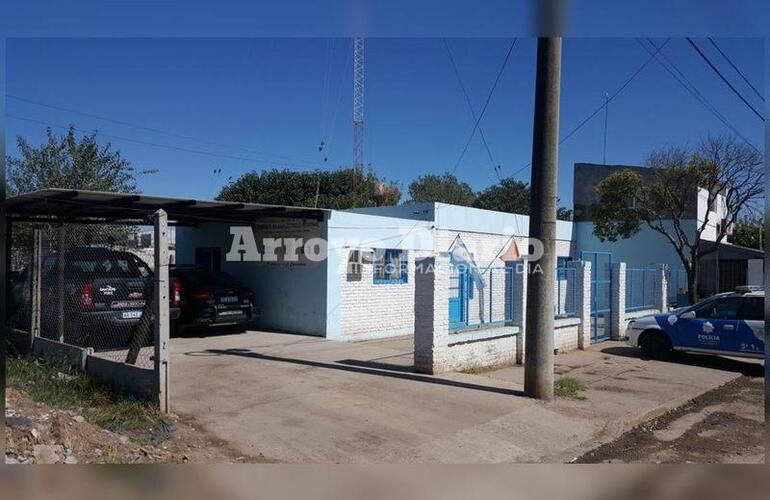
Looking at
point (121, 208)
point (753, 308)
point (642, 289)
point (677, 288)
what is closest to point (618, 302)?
point (642, 289)

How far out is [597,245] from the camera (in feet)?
82.8

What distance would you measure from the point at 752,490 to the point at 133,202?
32.3ft

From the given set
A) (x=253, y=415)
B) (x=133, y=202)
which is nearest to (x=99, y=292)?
(x=133, y=202)

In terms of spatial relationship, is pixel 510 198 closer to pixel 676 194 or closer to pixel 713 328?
pixel 676 194

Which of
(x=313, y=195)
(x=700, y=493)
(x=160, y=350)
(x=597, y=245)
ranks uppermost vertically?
(x=313, y=195)

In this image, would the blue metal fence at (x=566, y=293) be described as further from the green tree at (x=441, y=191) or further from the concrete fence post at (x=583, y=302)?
the green tree at (x=441, y=191)

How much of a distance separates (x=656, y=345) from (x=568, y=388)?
176 inches

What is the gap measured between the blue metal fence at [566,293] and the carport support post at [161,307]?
9312mm

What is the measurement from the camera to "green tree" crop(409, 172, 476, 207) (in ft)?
177

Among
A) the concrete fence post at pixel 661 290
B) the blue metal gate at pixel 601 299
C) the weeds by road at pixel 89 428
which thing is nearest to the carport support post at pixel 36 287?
the weeds by road at pixel 89 428

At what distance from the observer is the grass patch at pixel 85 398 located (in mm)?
6809

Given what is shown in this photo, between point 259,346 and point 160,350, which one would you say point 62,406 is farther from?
point 259,346

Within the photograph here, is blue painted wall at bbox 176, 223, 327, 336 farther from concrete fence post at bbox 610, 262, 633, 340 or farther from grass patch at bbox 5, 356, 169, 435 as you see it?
concrete fence post at bbox 610, 262, 633, 340

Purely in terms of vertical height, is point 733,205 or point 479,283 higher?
point 733,205
